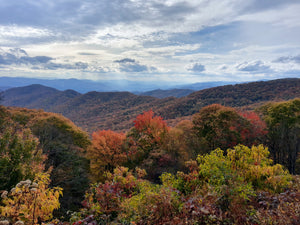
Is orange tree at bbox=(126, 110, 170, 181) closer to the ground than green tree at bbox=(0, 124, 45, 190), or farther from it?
closer to the ground

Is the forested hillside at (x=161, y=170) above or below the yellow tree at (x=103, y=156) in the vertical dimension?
above

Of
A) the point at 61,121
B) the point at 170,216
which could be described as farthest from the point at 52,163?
the point at 170,216

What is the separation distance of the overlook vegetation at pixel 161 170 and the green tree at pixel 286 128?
10cm

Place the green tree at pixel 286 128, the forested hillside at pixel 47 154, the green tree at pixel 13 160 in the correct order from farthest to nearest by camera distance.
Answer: the green tree at pixel 286 128 < the forested hillside at pixel 47 154 < the green tree at pixel 13 160

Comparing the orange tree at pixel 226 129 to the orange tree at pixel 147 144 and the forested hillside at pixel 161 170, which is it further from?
the orange tree at pixel 147 144

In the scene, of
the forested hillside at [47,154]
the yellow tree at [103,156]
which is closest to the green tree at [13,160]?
the forested hillside at [47,154]

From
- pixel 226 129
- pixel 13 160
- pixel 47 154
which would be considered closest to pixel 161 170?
pixel 226 129

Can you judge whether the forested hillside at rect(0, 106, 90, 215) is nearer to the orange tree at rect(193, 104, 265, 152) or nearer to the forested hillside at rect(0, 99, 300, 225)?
the forested hillside at rect(0, 99, 300, 225)

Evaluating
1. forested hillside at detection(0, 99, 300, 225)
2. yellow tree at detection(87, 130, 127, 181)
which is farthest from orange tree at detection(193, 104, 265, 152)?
yellow tree at detection(87, 130, 127, 181)

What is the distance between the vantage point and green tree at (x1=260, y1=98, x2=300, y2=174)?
2011 cm

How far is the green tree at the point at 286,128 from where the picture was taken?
20.1 m

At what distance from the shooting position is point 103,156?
24.0 m

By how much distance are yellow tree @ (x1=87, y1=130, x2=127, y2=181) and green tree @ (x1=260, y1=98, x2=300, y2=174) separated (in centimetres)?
1879

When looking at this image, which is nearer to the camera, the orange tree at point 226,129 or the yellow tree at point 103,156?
the orange tree at point 226,129
